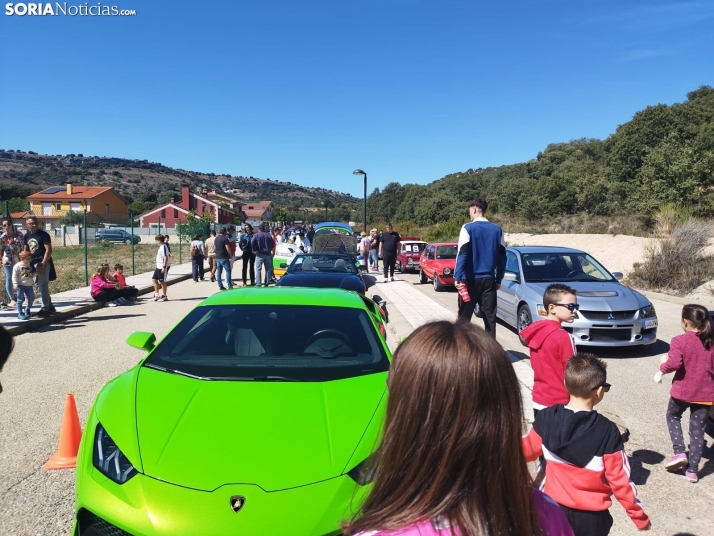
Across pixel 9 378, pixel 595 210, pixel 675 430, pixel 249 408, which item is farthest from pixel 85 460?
pixel 595 210

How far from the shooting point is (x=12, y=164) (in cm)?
14362

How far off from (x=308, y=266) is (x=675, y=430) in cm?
840

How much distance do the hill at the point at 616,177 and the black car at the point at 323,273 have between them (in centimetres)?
1832

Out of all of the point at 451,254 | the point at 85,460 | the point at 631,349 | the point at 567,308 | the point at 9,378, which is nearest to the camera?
the point at 85,460

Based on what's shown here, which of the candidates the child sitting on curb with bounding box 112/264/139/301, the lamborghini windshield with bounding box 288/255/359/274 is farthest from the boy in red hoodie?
the child sitting on curb with bounding box 112/264/139/301

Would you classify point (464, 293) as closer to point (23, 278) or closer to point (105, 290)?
point (23, 278)

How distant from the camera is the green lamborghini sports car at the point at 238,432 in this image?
229 centimetres

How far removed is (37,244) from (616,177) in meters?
44.2

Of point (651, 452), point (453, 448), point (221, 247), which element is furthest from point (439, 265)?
point (453, 448)

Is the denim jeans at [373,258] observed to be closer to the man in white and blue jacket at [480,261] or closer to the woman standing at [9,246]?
the woman standing at [9,246]

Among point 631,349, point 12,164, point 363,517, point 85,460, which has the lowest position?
point 631,349

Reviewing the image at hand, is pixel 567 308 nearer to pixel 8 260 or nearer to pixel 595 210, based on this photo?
pixel 8 260

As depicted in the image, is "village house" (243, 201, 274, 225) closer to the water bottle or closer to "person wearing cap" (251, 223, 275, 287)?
"person wearing cap" (251, 223, 275, 287)

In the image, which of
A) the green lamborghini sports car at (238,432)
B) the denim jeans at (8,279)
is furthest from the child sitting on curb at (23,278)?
A: the green lamborghini sports car at (238,432)
